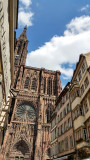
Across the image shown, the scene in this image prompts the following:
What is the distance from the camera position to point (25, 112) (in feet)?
123

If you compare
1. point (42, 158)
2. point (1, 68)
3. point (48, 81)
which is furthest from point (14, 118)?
point (1, 68)

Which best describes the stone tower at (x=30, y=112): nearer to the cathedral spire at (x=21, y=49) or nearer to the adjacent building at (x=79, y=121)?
the cathedral spire at (x=21, y=49)

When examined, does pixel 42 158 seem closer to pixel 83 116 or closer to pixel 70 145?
pixel 70 145

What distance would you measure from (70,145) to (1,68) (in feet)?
35.6

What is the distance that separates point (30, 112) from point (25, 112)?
4.64ft

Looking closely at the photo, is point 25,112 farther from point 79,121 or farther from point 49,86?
point 79,121

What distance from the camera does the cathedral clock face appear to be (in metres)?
36.7

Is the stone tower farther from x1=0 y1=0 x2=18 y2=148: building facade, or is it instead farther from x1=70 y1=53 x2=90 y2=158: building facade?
x1=70 y1=53 x2=90 y2=158: building facade

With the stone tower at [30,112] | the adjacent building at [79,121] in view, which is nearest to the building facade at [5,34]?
the adjacent building at [79,121]

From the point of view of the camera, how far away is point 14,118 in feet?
116

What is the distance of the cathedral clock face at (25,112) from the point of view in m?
36.7

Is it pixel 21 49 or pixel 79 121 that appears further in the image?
pixel 21 49

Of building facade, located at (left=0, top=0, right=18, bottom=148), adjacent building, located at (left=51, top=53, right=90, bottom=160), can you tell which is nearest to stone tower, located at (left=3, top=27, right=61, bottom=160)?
adjacent building, located at (left=51, top=53, right=90, bottom=160)

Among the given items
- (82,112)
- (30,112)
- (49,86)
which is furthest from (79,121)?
(49,86)
